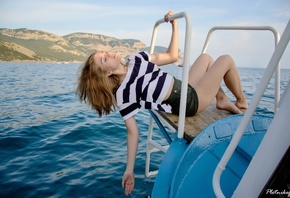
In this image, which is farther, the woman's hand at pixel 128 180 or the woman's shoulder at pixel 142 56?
the woman's shoulder at pixel 142 56

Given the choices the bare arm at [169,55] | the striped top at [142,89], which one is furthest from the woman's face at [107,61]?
the bare arm at [169,55]

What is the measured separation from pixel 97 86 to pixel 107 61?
0.32 m

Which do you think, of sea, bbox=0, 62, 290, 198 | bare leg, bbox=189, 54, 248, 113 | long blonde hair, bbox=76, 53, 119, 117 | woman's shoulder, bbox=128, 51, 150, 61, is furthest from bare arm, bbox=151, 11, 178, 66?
sea, bbox=0, 62, 290, 198

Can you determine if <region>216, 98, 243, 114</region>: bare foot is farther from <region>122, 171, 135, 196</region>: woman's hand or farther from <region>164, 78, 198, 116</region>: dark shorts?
<region>122, 171, 135, 196</region>: woman's hand

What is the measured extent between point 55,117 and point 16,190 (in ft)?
15.6

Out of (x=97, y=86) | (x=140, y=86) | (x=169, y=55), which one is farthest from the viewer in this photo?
(x=169, y=55)

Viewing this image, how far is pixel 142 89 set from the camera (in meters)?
2.55

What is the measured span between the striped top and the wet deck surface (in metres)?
0.18

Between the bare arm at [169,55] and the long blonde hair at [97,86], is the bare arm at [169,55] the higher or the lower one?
the higher one

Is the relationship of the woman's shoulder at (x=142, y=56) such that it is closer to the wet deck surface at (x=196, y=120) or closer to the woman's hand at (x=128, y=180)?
the wet deck surface at (x=196, y=120)

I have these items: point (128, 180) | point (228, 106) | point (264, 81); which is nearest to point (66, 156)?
point (128, 180)

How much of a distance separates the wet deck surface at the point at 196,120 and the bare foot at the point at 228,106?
0.06 meters

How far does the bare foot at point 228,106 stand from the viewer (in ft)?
9.02

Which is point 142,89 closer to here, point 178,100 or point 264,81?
point 178,100
